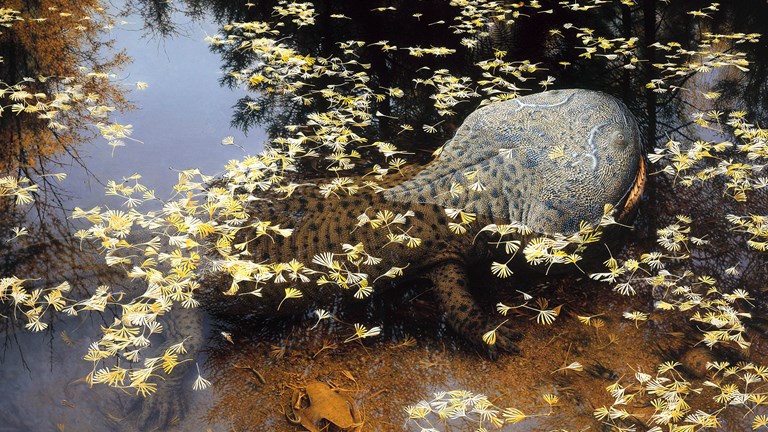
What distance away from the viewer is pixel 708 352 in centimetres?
372

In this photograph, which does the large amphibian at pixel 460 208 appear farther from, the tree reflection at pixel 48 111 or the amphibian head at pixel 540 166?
the tree reflection at pixel 48 111

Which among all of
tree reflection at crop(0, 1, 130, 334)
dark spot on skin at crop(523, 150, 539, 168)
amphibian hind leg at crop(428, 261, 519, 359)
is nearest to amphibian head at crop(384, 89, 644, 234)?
dark spot on skin at crop(523, 150, 539, 168)

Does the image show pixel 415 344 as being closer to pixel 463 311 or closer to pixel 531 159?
pixel 463 311

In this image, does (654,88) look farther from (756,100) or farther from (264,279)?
(264,279)

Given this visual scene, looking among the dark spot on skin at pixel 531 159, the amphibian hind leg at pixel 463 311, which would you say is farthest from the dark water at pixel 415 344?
Answer: the dark spot on skin at pixel 531 159

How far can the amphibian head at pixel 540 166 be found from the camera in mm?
4586

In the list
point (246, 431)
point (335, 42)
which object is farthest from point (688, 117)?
point (246, 431)

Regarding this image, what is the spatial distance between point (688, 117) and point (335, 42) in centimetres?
398

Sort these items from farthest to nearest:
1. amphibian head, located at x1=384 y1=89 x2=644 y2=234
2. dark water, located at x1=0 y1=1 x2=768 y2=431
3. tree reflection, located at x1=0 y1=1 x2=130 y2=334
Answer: amphibian head, located at x1=384 y1=89 x2=644 y2=234
tree reflection, located at x1=0 y1=1 x2=130 y2=334
dark water, located at x1=0 y1=1 x2=768 y2=431

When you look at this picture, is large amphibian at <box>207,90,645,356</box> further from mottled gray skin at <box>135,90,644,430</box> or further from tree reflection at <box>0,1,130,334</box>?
tree reflection at <box>0,1,130,334</box>

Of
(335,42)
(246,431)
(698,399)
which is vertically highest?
(335,42)

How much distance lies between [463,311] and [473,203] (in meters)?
0.98

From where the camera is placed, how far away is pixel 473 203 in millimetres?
4582

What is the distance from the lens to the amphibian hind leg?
3828 millimetres
